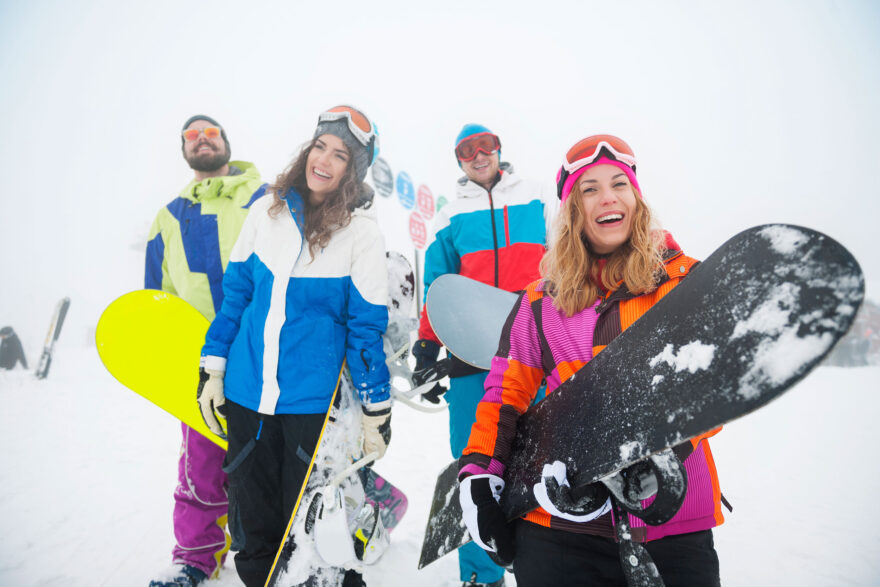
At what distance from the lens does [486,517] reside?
1149 millimetres

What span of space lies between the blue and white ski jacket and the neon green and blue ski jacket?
51 cm

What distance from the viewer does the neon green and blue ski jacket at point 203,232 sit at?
231 cm

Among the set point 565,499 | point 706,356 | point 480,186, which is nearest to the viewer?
point 706,356

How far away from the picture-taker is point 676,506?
2.64 feet

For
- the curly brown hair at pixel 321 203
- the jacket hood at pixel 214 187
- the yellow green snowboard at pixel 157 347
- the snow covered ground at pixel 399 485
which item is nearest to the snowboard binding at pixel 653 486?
the snow covered ground at pixel 399 485

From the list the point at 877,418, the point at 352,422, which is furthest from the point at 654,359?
the point at 877,418

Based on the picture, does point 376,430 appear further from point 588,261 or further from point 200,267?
point 200,267

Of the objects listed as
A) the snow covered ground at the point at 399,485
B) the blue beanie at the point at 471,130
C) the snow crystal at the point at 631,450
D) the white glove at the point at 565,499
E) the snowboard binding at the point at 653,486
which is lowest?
the snow covered ground at the point at 399,485

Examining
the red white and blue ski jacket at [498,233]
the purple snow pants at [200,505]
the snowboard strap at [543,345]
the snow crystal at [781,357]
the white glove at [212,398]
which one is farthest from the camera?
the red white and blue ski jacket at [498,233]

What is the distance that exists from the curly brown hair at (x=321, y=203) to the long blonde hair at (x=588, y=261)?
1.10m

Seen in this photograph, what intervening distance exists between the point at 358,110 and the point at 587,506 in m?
2.16

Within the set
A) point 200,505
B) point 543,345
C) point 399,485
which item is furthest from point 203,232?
point 399,485

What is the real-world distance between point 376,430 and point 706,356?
1.46 m

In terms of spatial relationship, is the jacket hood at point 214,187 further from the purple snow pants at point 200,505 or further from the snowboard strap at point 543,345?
the snowboard strap at point 543,345
